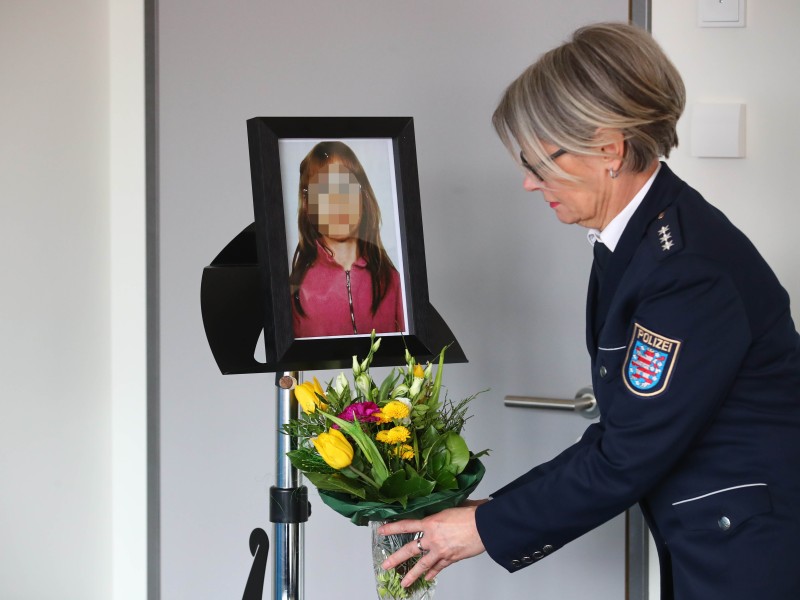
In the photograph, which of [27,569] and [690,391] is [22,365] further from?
[690,391]

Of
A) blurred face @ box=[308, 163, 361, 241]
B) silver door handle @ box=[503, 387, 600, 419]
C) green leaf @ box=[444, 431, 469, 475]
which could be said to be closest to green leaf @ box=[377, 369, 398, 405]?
green leaf @ box=[444, 431, 469, 475]

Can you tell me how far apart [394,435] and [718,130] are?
988 mm

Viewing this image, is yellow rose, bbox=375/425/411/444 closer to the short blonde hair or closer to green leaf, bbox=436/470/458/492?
green leaf, bbox=436/470/458/492

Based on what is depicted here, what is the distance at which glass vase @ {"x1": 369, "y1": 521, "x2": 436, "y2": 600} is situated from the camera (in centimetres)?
133

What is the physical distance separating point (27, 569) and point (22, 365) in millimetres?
415

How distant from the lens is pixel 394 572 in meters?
1.33

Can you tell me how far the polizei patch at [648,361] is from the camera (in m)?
1.14

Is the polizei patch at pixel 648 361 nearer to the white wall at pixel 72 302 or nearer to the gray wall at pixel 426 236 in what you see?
the gray wall at pixel 426 236

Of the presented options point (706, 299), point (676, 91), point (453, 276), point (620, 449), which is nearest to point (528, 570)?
point (453, 276)

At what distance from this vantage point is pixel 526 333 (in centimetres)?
191

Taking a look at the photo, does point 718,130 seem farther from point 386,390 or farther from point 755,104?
point 386,390

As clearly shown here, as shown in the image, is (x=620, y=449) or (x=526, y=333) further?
(x=526, y=333)

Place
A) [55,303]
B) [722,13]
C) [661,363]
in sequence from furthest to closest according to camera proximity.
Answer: [55,303]
[722,13]
[661,363]

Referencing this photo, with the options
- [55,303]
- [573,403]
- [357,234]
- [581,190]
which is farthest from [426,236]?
[55,303]
